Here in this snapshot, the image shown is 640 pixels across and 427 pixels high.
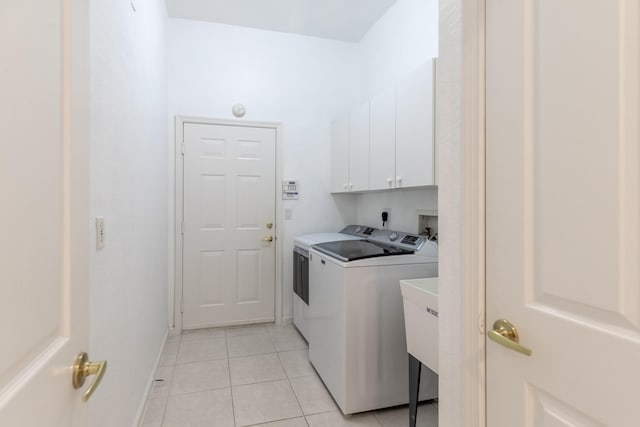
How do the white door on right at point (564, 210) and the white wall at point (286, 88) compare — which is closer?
the white door on right at point (564, 210)

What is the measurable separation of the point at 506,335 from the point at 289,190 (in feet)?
9.32

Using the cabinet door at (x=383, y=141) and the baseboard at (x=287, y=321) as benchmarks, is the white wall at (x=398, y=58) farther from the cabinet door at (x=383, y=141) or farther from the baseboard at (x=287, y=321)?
the baseboard at (x=287, y=321)

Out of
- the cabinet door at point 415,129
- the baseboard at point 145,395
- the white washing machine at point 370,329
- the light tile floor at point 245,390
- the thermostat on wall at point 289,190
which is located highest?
the cabinet door at point 415,129

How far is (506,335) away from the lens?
0.86 metres

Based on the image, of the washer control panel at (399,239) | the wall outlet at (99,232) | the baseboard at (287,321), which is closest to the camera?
the wall outlet at (99,232)

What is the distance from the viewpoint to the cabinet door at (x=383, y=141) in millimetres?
2365

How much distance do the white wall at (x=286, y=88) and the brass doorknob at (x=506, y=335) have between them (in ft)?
9.01

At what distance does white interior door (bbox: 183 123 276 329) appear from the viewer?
129 inches

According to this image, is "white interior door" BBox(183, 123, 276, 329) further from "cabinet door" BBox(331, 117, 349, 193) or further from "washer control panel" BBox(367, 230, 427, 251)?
"washer control panel" BBox(367, 230, 427, 251)

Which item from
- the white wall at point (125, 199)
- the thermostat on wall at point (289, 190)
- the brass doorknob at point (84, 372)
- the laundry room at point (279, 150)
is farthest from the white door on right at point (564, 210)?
the thermostat on wall at point (289, 190)

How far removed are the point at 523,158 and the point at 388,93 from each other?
1760mm

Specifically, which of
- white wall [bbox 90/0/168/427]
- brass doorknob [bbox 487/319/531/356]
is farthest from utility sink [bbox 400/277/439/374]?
white wall [bbox 90/0/168/427]

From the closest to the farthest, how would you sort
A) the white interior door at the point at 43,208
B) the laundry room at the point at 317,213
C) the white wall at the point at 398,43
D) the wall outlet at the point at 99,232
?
1. the white interior door at the point at 43,208
2. the laundry room at the point at 317,213
3. the wall outlet at the point at 99,232
4. the white wall at the point at 398,43

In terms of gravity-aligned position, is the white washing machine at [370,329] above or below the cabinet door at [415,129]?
below
